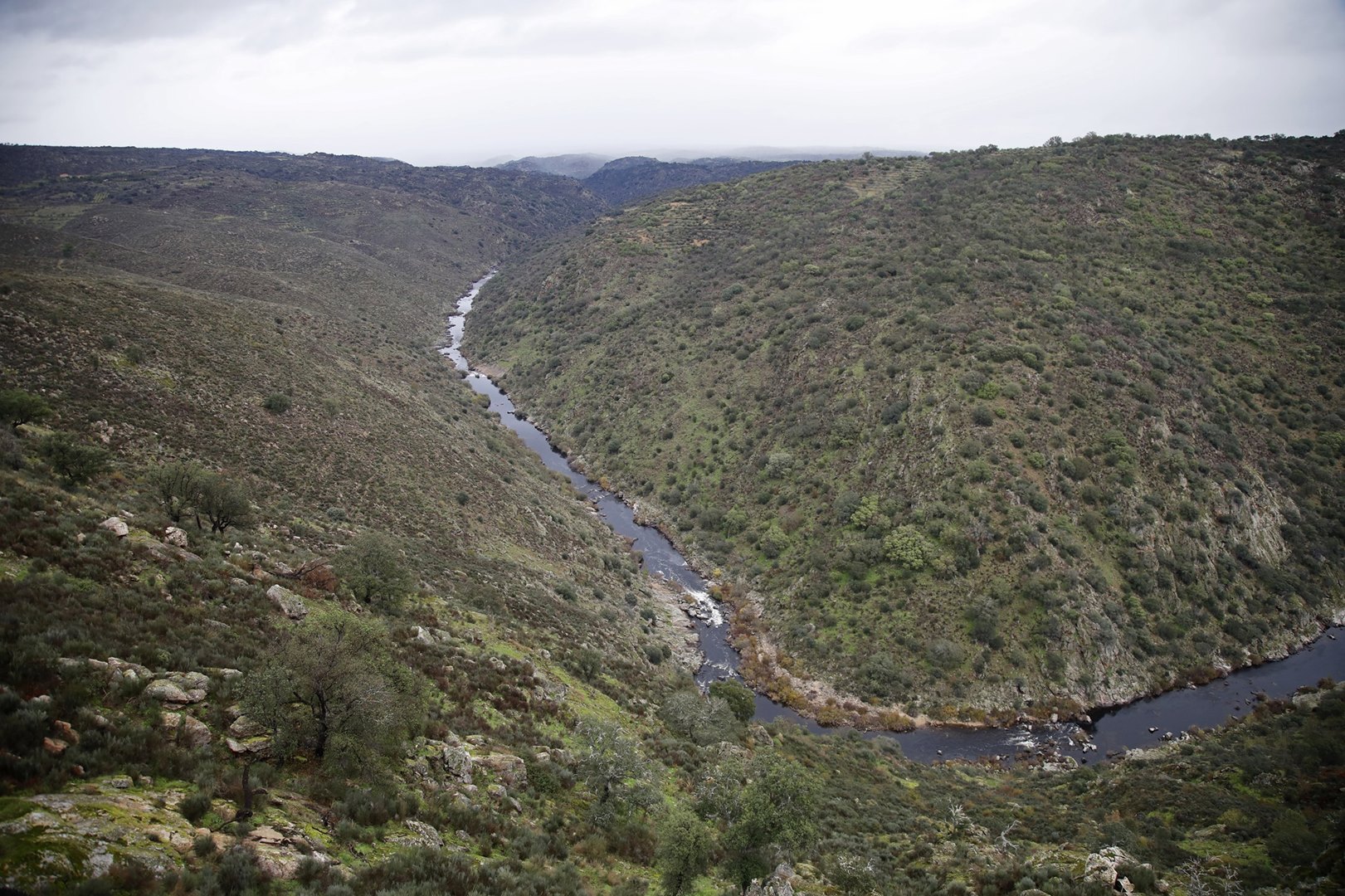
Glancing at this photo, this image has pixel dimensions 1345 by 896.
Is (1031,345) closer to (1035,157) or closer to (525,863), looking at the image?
(1035,157)

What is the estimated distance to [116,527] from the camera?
18000mm

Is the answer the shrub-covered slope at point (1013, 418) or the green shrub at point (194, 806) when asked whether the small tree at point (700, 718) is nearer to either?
the shrub-covered slope at point (1013, 418)

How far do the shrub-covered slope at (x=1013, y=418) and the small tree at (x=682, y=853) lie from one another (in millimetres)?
24422

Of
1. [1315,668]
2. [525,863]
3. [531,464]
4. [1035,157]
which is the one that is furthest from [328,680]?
[1035,157]

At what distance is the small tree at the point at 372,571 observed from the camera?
23797 millimetres

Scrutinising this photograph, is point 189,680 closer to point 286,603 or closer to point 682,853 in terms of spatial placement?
point 286,603

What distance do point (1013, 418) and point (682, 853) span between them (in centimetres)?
4336

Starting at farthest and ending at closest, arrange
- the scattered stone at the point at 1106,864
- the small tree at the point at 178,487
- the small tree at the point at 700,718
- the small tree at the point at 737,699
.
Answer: the small tree at the point at 737,699, the small tree at the point at 700,718, the small tree at the point at 178,487, the scattered stone at the point at 1106,864

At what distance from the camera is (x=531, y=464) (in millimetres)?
60906

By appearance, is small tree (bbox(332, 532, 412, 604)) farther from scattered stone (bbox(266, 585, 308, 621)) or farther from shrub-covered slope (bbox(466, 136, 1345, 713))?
shrub-covered slope (bbox(466, 136, 1345, 713))

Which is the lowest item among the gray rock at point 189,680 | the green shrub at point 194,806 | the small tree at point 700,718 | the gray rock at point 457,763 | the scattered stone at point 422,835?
the small tree at point 700,718

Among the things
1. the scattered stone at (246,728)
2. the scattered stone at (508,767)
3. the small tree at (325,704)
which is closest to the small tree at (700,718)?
the scattered stone at (508,767)

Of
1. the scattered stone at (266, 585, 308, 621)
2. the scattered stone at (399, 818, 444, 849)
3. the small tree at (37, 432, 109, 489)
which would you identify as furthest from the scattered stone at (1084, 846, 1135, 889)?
the small tree at (37, 432, 109, 489)

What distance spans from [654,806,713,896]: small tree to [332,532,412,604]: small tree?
14771 millimetres
